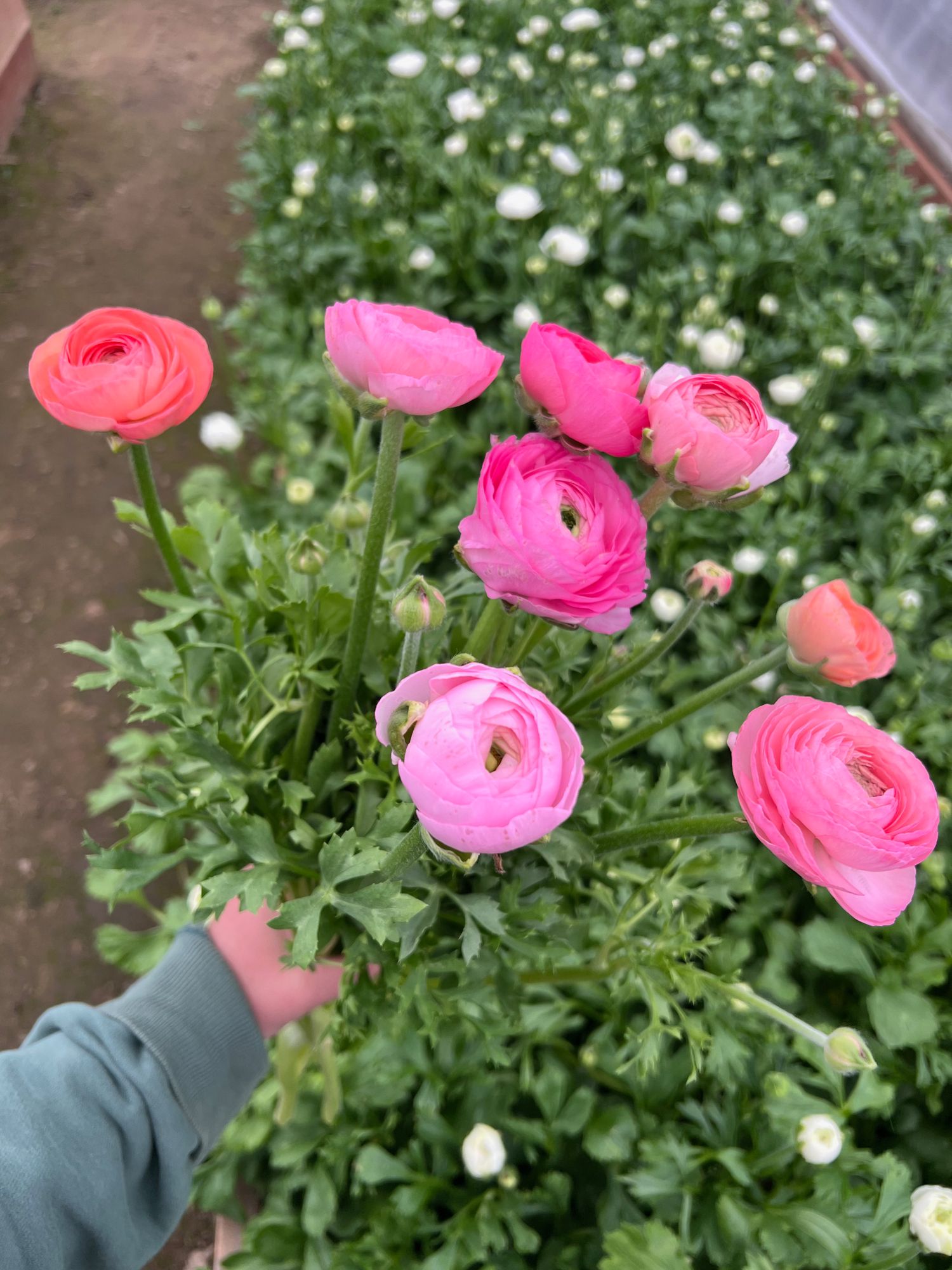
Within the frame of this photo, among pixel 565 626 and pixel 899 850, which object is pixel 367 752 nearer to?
pixel 565 626

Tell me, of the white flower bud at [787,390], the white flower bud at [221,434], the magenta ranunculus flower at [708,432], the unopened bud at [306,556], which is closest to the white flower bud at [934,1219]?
the magenta ranunculus flower at [708,432]

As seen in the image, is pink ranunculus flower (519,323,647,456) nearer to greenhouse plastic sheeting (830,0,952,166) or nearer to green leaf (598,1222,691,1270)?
green leaf (598,1222,691,1270)

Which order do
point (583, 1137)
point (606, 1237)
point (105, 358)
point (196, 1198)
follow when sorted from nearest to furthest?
point (105, 358), point (606, 1237), point (583, 1137), point (196, 1198)

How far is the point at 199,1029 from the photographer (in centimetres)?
81

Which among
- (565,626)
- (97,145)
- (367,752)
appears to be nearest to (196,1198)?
(367,752)

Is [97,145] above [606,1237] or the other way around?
the other way around

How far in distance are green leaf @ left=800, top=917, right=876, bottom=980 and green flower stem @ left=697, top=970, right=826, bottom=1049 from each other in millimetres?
440

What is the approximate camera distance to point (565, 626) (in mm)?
500

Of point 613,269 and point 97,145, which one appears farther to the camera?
point 97,145

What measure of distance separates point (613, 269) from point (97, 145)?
7.24ft

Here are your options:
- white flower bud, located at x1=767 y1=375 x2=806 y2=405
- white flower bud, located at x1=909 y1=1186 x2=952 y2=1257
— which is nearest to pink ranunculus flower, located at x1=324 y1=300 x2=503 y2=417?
white flower bud, located at x1=909 y1=1186 x2=952 y2=1257

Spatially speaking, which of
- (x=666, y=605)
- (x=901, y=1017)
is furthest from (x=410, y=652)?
(x=901, y=1017)

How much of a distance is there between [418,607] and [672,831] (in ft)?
0.82

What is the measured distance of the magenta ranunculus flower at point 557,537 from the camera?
460 mm
